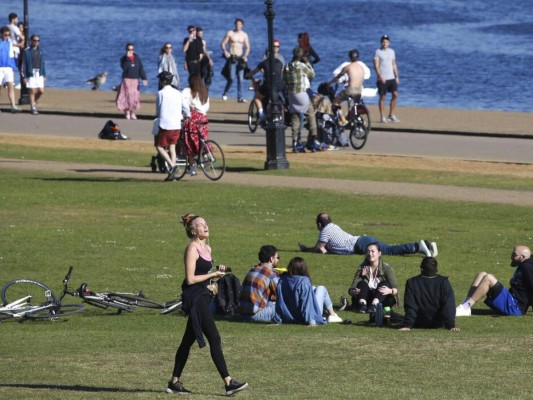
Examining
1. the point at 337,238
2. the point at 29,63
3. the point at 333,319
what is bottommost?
the point at 333,319

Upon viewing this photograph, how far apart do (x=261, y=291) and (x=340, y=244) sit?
4315 millimetres

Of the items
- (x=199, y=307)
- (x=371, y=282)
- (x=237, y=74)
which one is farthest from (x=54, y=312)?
(x=237, y=74)

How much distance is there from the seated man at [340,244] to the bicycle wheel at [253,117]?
1478 centimetres

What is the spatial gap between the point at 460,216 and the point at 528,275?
23.4 feet

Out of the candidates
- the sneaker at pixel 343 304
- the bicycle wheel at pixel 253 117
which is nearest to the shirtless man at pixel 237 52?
the bicycle wheel at pixel 253 117

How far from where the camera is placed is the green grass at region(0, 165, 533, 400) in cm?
1238

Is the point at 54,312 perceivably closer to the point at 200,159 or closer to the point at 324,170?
the point at 200,159

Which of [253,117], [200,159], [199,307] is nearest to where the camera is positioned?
[199,307]

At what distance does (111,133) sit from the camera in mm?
33844

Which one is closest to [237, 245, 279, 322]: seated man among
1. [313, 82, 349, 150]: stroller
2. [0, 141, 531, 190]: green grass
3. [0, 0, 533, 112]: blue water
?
[0, 141, 531, 190]: green grass

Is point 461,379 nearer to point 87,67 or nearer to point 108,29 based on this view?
point 87,67

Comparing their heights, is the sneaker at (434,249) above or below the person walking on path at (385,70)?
below

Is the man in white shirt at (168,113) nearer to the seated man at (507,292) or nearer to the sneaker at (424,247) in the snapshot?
the sneaker at (424,247)

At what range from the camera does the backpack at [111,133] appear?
33.8 metres
